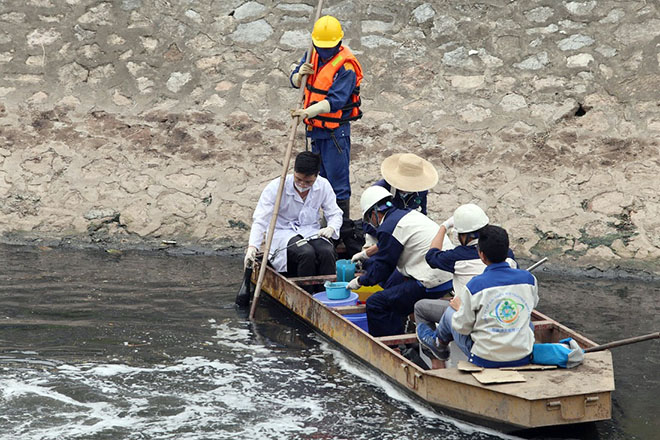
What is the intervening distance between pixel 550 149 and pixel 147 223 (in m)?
4.68

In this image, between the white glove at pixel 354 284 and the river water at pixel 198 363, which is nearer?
the river water at pixel 198 363

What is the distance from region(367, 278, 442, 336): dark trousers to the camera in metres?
7.84

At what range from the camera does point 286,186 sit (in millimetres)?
9547

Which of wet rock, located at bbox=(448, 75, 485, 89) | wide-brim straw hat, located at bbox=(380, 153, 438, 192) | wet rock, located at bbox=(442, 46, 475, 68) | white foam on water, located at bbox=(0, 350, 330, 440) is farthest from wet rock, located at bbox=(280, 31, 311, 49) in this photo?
white foam on water, located at bbox=(0, 350, 330, 440)

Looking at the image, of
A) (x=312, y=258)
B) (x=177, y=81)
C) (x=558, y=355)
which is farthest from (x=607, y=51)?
(x=558, y=355)

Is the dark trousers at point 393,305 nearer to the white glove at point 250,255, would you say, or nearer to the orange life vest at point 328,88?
the white glove at point 250,255

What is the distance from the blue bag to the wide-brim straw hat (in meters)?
2.36

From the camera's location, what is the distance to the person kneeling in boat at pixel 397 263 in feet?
25.6

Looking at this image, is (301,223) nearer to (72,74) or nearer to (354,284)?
(354,284)

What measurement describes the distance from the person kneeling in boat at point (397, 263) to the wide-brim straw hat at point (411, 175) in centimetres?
59

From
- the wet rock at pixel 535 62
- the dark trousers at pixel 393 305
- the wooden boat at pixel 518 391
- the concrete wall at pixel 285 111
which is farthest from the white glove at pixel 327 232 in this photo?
the wet rock at pixel 535 62

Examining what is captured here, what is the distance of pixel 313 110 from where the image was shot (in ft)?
31.4

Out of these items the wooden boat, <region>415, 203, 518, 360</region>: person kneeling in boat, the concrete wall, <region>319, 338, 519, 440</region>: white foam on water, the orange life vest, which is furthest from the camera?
the concrete wall

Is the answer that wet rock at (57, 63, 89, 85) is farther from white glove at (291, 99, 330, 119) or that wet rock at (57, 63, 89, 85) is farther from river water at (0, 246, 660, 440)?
white glove at (291, 99, 330, 119)
